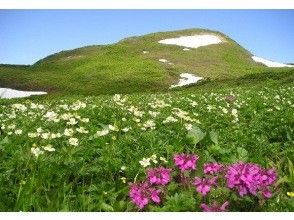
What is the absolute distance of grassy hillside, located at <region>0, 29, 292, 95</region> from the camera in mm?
73875

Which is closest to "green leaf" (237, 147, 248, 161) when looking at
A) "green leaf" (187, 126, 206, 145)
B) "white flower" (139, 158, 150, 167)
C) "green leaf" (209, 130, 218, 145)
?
"green leaf" (209, 130, 218, 145)

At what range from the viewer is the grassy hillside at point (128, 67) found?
73.9 meters

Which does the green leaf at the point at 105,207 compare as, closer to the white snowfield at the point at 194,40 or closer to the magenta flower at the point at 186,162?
the magenta flower at the point at 186,162

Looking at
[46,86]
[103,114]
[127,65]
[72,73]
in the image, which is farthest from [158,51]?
[103,114]

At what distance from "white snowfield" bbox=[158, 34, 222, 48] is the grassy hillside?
2.12m

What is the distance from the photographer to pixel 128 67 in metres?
85.4

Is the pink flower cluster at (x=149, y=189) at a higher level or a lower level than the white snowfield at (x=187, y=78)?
higher

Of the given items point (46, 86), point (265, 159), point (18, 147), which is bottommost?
point (46, 86)

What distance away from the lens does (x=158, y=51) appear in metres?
97.8

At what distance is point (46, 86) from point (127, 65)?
18.6 m

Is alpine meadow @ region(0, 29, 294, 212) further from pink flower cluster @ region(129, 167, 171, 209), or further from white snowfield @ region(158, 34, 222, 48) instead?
white snowfield @ region(158, 34, 222, 48)

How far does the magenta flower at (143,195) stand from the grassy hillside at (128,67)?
6196 cm

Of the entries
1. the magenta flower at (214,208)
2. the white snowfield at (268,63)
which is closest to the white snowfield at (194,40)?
the white snowfield at (268,63)
